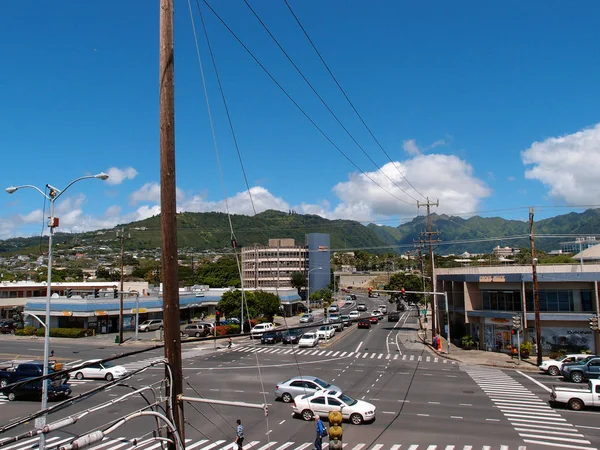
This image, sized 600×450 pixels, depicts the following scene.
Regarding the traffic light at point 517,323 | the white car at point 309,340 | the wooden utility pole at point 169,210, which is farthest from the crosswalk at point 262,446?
the white car at point 309,340

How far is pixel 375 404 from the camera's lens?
23.3 m

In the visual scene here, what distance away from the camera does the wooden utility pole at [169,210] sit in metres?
7.58

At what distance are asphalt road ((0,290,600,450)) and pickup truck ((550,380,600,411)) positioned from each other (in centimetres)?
61

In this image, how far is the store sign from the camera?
42344 mm

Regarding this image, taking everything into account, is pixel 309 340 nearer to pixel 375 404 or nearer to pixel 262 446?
pixel 375 404

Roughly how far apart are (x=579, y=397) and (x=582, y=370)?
900 centimetres

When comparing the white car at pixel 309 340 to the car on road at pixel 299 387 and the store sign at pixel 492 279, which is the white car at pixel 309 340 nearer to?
the store sign at pixel 492 279

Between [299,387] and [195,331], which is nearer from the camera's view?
[299,387]

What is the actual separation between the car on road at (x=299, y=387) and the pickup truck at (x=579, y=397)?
35.1 ft

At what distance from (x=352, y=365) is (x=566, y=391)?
16.4 m

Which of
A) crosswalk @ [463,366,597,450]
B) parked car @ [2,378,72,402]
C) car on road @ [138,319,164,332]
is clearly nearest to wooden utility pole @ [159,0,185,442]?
crosswalk @ [463,366,597,450]

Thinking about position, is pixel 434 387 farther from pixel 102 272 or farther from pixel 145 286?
pixel 102 272

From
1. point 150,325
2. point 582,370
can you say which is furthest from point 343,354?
point 150,325

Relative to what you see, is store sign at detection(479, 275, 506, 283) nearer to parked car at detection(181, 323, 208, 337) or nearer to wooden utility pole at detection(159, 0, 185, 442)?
parked car at detection(181, 323, 208, 337)
